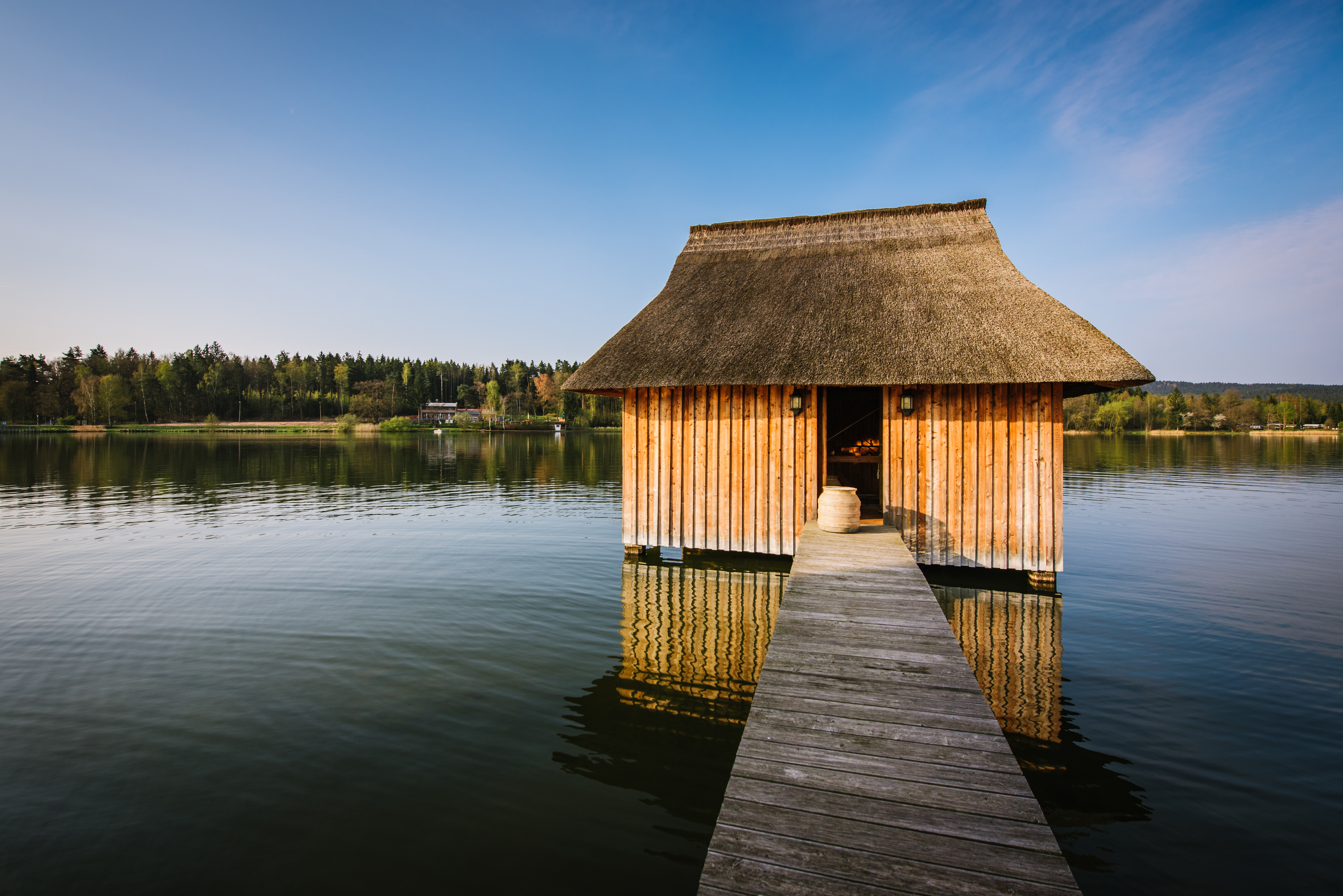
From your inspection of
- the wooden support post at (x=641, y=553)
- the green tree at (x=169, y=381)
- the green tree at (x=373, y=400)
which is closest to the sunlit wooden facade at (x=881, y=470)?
the wooden support post at (x=641, y=553)

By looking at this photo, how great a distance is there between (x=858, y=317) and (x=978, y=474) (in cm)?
376

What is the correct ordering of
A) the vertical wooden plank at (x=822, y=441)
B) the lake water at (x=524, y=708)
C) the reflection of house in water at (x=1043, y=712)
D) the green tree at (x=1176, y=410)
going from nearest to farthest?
the lake water at (x=524, y=708), the reflection of house in water at (x=1043, y=712), the vertical wooden plank at (x=822, y=441), the green tree at (x=1176, y=410)

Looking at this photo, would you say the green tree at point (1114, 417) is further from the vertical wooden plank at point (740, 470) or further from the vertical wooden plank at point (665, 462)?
the vertical wooden plank at point (665, 462)

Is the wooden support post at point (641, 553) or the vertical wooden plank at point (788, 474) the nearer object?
the vertical wooden plank at point (788, 474)

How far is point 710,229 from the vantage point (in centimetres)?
1609

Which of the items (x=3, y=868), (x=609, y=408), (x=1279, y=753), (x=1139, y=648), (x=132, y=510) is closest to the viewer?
(x=3, y=868)

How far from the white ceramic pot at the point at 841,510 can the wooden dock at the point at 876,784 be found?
4.63 metres

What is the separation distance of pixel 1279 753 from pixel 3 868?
10.8 m

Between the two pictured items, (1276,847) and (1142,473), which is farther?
(1142,473)

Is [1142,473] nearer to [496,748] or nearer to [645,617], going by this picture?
[645,617]

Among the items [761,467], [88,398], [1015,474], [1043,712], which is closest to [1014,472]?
[1015,474]

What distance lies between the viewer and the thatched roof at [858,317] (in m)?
10.3

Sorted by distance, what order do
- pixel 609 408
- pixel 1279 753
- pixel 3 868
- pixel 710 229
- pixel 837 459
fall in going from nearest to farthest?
pixel 3 868, pixel 1279 753, pixel 837 459, pixel 710 229, pixel 609 408

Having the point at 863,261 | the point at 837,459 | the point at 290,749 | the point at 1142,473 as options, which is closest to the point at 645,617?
the point at 290,749
